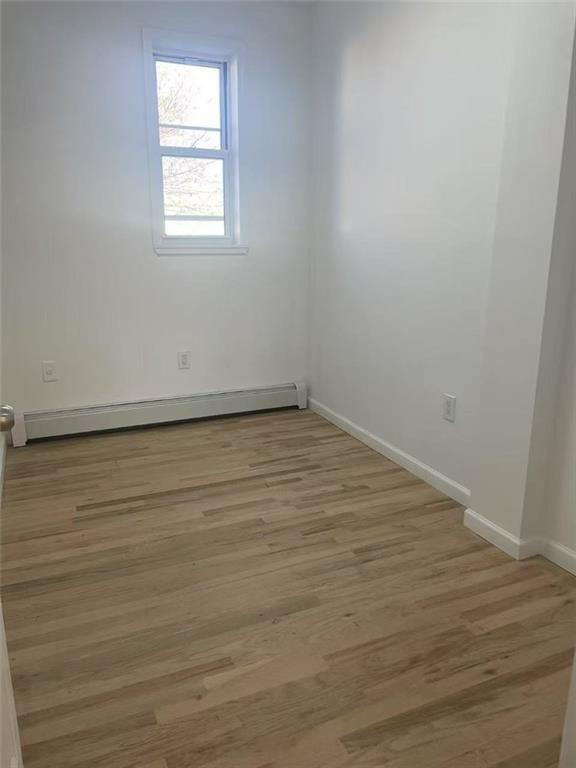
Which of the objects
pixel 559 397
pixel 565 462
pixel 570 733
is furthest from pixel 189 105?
pixel 570 733

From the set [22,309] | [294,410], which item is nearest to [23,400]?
[22,309]

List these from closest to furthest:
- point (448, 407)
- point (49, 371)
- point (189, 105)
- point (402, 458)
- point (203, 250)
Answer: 1. point (448, 407)
2. point (402, 458)
3. point (49, 371)
4. point (189, 105)
5. point (203, 250)

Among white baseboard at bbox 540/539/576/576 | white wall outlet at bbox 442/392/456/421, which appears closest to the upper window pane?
white wall outlet at bbox 442/392/456/421

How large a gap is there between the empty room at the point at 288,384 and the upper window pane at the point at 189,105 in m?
0.02

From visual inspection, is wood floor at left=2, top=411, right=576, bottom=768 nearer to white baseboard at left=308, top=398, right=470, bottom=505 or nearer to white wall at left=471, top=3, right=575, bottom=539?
white baseboard at left=308, top=398, right=470, bottom=505

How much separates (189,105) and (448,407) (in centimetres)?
239

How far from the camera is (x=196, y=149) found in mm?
3514

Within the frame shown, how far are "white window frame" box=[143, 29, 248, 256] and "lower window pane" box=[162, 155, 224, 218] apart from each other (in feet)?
0.12

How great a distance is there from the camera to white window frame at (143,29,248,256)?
3279mm

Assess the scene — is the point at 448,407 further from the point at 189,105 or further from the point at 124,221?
the point at 189,105

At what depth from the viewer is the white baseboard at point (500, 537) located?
7.14ft

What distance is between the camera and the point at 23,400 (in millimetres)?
3348

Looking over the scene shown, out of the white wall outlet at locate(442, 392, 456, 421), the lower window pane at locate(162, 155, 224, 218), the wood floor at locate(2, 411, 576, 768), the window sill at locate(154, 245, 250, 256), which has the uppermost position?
the lower window pane at locate(162, 155, 224, 218)

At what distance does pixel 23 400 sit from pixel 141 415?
26.8 inches
